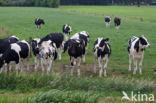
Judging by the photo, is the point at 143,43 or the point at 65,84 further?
the point at 143,43

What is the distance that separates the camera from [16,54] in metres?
19.4

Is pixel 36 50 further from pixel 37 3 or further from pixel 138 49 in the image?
pixel 37 3

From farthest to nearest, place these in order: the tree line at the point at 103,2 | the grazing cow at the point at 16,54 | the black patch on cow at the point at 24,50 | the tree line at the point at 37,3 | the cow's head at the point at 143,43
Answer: the tree line at the point at 103,2
the tree line at the point at 37,3
the cow's head at the point at 143,43
the black patch on cow at the point at 24,50
the grazing cow at the point at 16,54

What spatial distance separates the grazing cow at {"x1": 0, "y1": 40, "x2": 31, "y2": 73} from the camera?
19.0 m

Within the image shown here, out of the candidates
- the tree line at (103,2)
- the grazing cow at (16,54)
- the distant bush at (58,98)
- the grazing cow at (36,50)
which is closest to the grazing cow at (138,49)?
the grazing cow at (36,50)

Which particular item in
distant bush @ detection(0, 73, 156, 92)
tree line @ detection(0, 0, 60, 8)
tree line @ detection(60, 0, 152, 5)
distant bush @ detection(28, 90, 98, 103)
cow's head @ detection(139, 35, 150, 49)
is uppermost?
distant bush @ detection(28, 90, 98, 103)

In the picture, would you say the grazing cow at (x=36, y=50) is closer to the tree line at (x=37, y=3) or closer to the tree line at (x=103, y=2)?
the tree line at (x=37, y=3)

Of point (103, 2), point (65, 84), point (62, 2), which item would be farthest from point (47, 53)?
point (103, 2)

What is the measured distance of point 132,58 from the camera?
2272cm

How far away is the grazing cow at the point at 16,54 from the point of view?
749 inches

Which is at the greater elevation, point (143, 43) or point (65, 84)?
point (143, 43)

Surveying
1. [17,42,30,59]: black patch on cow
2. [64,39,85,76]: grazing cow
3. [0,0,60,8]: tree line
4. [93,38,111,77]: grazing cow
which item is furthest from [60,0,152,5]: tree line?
[17,42,30,59]: black patch on cow

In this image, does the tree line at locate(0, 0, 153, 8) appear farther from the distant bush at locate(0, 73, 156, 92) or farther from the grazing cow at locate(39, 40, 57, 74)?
the distant bush at locate(0, 73, 156, 92)

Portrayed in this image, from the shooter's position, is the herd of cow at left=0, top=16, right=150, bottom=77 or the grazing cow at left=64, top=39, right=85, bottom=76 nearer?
the herd of cow at left=0, top=16, right=150, bottom=77
